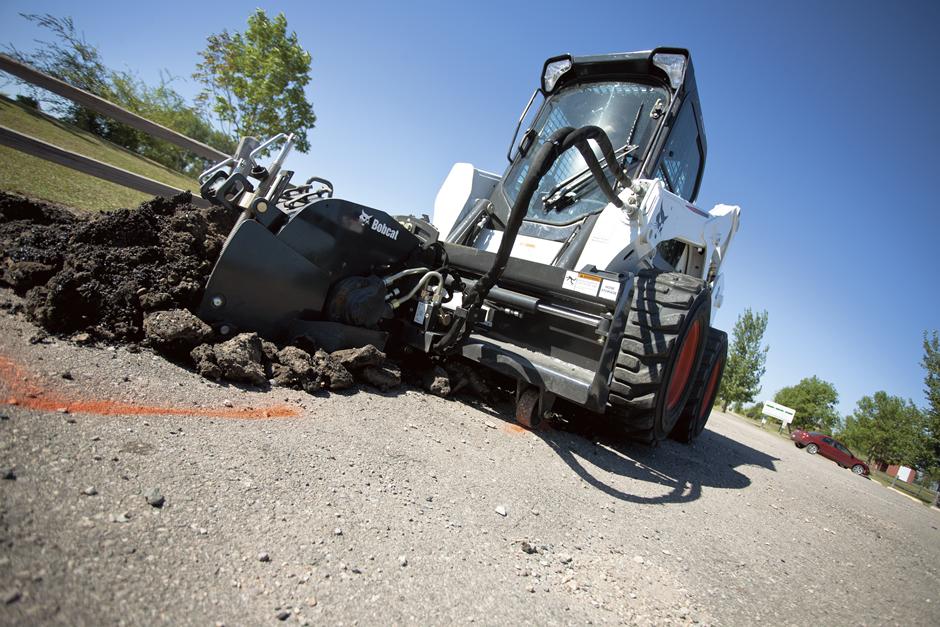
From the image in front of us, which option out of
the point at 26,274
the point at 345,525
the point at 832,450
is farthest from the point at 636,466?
the point at 832,450

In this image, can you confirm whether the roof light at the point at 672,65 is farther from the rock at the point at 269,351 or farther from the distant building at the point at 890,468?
the distant building at the point at 890,468

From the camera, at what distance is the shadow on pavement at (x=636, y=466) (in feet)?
10.8

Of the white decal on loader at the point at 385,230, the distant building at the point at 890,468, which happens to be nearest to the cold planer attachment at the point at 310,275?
the white decal on loader at the point at 385,230

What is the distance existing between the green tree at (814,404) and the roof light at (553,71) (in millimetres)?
44390

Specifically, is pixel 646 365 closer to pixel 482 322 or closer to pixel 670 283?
pixel 670 283

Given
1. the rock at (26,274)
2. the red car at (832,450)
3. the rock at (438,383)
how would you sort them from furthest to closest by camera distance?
the red car at (832,450) < the rock at (438,383) < the rock at (26,274)

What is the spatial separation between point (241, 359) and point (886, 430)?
39882 mm

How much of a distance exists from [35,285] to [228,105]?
22.9m

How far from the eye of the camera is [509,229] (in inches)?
124

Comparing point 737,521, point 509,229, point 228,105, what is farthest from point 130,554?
point 228,105

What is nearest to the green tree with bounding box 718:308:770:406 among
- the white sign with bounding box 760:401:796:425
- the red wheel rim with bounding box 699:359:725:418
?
the white sign with bounding box 760:401:796:425

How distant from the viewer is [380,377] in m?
3.55

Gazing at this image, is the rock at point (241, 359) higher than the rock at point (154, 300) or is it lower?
lower

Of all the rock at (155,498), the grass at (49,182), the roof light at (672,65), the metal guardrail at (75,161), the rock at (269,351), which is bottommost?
the rock at (155,498)
